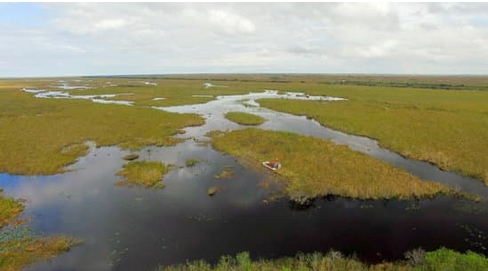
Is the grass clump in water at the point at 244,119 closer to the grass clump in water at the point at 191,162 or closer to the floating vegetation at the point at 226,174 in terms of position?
the grass clump in water at the point at 191,162

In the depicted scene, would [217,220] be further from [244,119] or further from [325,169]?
[244,119]

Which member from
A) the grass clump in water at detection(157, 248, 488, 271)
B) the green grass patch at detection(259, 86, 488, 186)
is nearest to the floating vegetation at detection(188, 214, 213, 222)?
the grass clump in water at detection(157, 248, 488, 271)

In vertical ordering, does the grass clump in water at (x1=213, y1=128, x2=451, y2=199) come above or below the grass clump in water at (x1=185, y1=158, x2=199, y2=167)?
above

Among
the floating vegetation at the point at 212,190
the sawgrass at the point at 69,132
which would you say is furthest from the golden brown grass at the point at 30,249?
the sawgrass at the point at 69,132

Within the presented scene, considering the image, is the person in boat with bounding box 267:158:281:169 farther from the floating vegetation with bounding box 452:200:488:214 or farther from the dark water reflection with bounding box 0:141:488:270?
the floating vegetation with bounding box 452:200:488:214

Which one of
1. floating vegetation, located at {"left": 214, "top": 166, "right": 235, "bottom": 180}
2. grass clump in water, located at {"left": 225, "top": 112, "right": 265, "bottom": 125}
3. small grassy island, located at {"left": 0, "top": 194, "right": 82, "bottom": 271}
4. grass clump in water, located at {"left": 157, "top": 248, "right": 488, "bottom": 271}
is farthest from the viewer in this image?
grass clump in water, located at {"left": 225, "top": 112, "right": 265, "bottom": 125}

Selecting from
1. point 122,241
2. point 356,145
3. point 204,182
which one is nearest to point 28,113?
point 204,182

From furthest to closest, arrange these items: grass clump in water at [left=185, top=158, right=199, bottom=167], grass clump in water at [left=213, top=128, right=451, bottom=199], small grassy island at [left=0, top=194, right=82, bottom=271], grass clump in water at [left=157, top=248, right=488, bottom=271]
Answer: grass clump in water at [left=185, top=158, right=199, bottom=167], grass clump in water at [left=213, top=128, right=451, bottom=199], small grassy island at [left=0, top=194, right=82, bottom=271], grass clump in water at [left=157, top=248, right=488, bottom=271]
